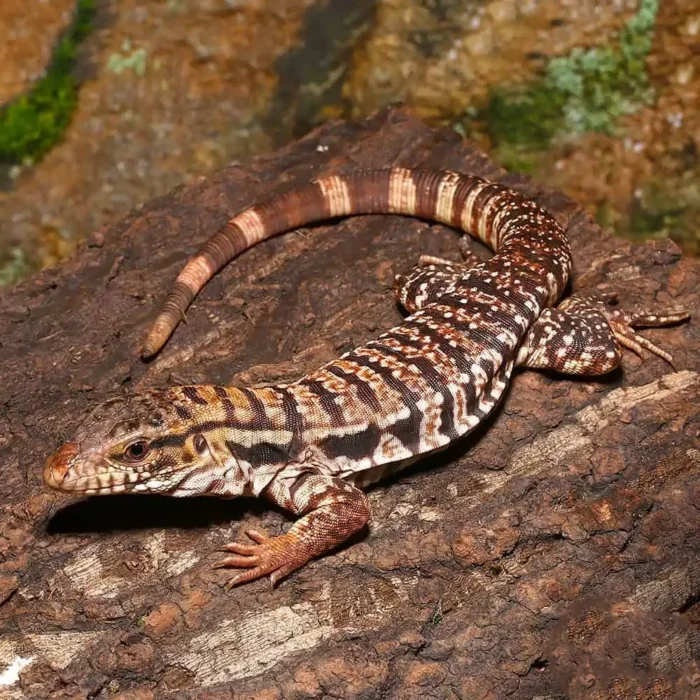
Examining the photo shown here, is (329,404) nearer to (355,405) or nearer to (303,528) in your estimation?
(355,405)

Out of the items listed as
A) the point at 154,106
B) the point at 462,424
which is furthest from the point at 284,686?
the point at 154,106

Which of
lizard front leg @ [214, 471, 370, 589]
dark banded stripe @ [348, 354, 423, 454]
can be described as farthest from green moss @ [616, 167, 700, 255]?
lizard front leg @ [214, 471, 370, 589]

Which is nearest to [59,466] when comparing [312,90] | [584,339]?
[584,339]

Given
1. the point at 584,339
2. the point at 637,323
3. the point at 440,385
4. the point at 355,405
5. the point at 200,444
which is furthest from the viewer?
the point at 637,323

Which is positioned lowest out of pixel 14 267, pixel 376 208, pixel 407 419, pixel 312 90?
pixel 407 419

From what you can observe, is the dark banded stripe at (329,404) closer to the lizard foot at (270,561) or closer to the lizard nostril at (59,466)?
the lizard foot at (270,561)

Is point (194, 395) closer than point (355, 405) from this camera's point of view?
Yes

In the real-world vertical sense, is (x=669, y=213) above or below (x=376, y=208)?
below

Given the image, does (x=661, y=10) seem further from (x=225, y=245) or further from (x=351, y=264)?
(x=225, y=245)
